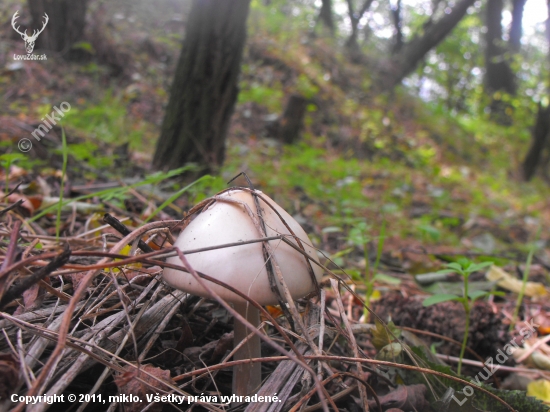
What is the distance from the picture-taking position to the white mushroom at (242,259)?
0.93m

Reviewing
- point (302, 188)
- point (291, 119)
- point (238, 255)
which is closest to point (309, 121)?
point (291, 119)

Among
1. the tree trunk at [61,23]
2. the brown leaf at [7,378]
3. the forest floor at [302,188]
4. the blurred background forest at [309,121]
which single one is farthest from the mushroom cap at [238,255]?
the tree trunk at [61,23]

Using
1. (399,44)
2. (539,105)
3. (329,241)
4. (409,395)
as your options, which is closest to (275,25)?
(399,44)

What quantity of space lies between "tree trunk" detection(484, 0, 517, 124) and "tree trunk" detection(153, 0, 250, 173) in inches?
476

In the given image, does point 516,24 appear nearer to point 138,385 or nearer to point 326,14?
point 326,14

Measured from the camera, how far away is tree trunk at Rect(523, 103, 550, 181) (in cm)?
975

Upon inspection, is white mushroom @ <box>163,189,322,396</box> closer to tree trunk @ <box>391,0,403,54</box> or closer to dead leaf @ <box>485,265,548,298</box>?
dead leaf @ <box>485,265,548,298</box>

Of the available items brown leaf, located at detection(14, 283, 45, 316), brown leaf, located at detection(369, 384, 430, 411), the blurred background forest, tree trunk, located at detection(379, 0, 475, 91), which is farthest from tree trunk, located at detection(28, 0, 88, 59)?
tree trunk, located at detection(379, 0, 475, 91)

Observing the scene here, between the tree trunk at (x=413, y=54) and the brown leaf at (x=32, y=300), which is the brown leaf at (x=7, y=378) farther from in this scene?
the tree trunk at (x=413, y=54)

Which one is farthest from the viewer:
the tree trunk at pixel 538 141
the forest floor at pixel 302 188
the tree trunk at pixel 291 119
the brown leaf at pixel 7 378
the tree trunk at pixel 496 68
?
the tree trunk at pixel 496 68

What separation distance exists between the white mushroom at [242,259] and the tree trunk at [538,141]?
1090cm

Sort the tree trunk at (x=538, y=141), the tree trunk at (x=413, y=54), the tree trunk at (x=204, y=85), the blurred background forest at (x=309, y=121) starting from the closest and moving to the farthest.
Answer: the tree trunk at (x=204, y=85) < the blurred background forest at (x=309, y=121) < the tree trunk at (x=538, y=141) < the tree trunk at (x=413, y=54)

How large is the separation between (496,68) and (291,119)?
10.0 meters

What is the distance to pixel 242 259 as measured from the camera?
37.4 inches
